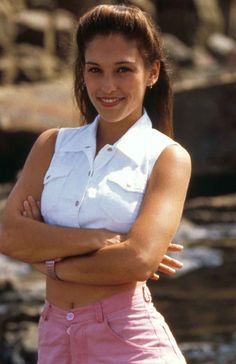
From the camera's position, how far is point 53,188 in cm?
333

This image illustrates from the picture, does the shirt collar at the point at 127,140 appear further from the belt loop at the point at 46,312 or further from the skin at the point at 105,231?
the belt loop at the point at 46,312

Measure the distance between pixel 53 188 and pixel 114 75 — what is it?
35 cm

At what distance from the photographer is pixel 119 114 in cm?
337

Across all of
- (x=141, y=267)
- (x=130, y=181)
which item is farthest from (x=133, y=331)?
(x=130, y=181)

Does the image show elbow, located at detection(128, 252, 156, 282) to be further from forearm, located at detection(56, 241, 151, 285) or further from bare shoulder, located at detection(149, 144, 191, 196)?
bare shoulder, located at detection(149, 144, 191, 196)

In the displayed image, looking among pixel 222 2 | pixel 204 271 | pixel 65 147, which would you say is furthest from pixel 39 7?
pixel 65 147

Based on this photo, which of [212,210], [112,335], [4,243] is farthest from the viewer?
[212,210]

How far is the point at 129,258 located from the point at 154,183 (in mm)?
210

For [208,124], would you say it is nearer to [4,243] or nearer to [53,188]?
[4,243]

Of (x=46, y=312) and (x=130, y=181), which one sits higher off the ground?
(x=130, y=181)

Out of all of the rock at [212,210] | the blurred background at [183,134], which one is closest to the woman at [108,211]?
the blurred background at [183,134]

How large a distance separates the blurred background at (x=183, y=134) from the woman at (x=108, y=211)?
0.39 meters

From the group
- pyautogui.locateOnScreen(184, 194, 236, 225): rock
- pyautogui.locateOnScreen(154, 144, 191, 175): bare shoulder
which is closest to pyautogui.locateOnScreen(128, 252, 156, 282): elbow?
pyautogui.locateOnScreen(154, 144, 191, 175): bare shoulder

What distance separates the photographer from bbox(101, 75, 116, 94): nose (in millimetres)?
3314
